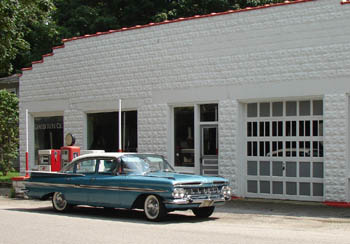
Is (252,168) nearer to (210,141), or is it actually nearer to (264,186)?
(264,186)

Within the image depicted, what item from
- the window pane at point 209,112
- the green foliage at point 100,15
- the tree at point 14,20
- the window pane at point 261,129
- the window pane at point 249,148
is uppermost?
the green foliage at point 100,15

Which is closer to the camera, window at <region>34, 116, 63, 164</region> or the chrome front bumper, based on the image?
the chrome front bumper

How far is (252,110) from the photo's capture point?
16125 mm

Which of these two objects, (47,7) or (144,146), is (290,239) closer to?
(144,146)

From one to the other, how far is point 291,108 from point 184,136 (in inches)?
139

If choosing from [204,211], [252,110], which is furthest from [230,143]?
[204,211]

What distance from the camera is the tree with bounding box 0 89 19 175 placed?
28375mm

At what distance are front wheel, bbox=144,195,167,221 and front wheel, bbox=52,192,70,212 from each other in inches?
102

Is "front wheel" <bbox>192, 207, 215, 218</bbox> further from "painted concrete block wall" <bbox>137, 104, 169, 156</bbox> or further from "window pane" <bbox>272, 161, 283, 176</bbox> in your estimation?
"painted concrete block wall" <bbox>137, 104, 169, 156</bbox>

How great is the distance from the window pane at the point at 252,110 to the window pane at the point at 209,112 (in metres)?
1.04

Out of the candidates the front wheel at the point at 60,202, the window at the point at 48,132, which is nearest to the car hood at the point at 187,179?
the front wheel at the point at 60,202

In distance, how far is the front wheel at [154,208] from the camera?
11703 millimetres

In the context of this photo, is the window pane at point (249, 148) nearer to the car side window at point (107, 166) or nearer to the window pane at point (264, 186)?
the window pane at point (264, 186)

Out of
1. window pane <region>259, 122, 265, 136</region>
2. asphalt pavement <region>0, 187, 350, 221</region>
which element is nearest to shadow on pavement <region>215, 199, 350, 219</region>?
asphalt pavement <region>0, 187, 350, 221</region>
